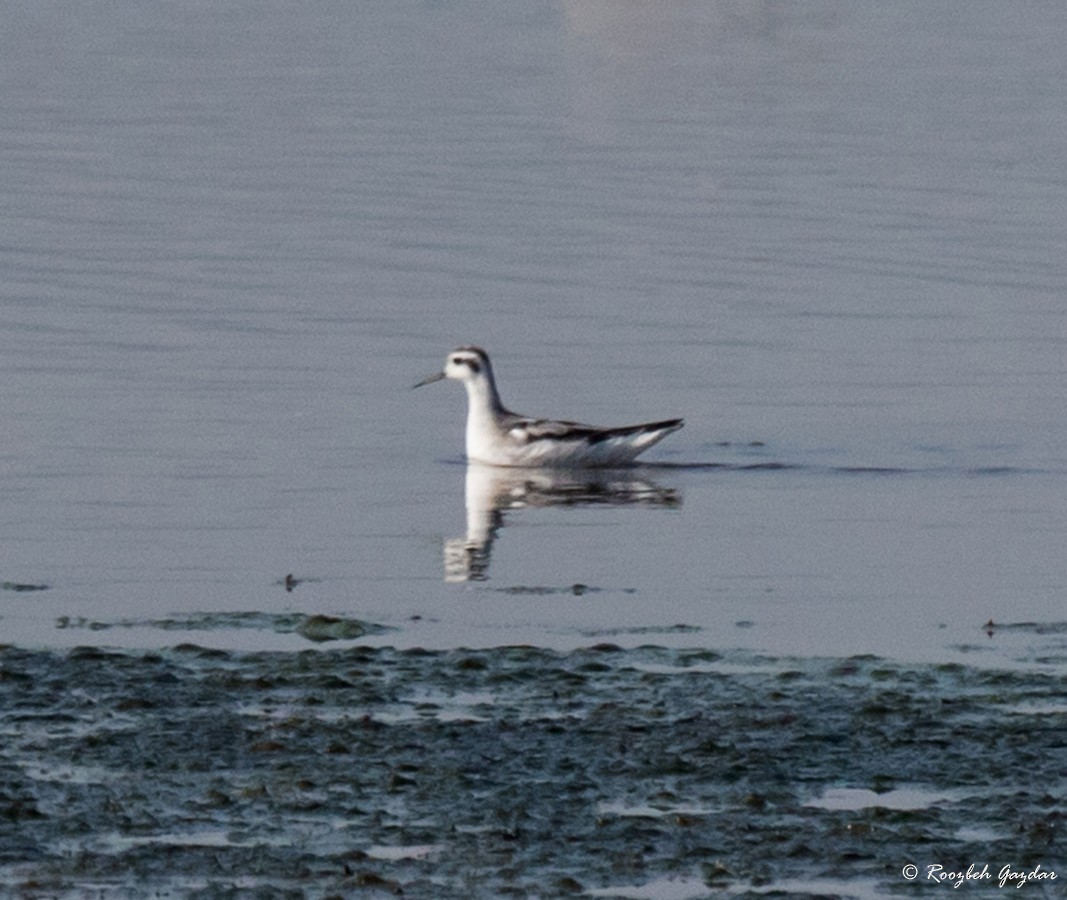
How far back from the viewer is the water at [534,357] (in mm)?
15594

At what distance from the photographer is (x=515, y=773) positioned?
10.8 meters

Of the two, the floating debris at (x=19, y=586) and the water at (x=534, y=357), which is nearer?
the floating debris at (x=19, y=586)

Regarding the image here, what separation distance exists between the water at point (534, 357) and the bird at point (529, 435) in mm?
319

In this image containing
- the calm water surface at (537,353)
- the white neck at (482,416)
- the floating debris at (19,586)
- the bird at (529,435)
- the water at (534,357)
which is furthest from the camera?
the white neck at (482,416)

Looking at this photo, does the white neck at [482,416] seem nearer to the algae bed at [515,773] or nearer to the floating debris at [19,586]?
the floating debris at [19,586]

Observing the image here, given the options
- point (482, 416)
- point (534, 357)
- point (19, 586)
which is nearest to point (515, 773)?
point (19, 586)

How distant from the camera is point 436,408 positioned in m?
24.4

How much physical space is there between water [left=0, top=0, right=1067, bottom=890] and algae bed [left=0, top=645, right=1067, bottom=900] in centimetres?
112

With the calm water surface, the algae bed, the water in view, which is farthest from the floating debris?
the algae bed

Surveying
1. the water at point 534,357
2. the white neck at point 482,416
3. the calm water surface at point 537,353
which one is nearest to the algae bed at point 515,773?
the water at point 534,357

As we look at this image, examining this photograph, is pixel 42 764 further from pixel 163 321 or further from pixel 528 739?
pixel 163 321

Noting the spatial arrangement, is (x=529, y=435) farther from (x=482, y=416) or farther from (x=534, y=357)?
(x=534, y=357)

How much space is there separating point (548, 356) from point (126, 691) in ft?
46.4

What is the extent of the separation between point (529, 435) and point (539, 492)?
90cm
